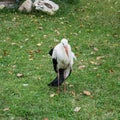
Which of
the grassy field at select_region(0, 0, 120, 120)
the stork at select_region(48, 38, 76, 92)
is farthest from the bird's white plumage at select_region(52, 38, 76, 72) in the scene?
the grassy field at select_region(0, 0, 120, 120)

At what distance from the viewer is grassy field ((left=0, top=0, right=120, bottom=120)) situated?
18.7 ft

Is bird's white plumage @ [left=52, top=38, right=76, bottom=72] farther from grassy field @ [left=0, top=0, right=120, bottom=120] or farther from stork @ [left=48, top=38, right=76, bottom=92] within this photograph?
grassy field @ [left=0, top=0, right=120, bottom=120]

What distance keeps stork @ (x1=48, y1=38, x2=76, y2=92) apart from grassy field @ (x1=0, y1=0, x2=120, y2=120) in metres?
0.30

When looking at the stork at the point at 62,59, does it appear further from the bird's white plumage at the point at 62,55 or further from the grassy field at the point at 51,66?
the grassy field at the point at 51,66

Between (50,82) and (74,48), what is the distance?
2370mm

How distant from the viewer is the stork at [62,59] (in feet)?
19.7

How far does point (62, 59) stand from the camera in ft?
19.7

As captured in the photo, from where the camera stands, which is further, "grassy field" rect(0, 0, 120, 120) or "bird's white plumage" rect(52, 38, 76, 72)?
"bird's white plumage" rect(52, 38, 76, 72)

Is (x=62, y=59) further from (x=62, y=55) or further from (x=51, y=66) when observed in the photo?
(x=51, y=66)

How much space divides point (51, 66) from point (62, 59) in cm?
172

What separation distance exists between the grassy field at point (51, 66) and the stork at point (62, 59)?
30 cm

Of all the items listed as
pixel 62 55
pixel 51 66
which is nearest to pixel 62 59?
pixel 62 55

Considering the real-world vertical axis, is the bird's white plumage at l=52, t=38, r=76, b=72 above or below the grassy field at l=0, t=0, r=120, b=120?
above

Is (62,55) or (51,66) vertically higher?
(62,55)
